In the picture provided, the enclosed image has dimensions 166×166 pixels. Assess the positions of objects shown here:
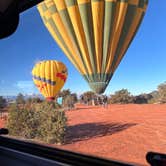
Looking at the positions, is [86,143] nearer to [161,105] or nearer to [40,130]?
[40,130]

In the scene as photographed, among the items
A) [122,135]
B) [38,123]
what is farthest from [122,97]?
[38,123]

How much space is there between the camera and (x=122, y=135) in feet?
44.7

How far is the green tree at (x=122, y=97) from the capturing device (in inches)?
1067

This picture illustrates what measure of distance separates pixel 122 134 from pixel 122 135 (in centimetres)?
20

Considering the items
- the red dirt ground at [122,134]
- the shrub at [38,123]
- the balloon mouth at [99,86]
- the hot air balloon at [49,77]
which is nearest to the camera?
the balloon mouth at [99,86]

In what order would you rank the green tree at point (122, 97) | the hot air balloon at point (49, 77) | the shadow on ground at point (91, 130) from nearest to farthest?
1. the shadow on ground at point (91, 130)
2. the hot air balloon at point (49, 77)
3. the green tree at point (122, 97)

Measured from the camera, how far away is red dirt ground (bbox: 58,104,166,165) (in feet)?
35.9

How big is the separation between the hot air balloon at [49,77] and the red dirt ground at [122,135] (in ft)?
5.97

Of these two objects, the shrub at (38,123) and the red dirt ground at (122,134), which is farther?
the shrub at (38,123)

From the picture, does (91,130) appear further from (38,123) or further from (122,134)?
(38,123)

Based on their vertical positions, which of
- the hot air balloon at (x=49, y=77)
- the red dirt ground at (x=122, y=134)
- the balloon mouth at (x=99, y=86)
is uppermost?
the hot air balloon at (x=49, y=77)

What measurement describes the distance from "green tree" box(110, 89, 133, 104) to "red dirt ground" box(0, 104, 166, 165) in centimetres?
654

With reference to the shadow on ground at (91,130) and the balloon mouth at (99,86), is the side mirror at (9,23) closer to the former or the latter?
the balloon mouth at (99,86)

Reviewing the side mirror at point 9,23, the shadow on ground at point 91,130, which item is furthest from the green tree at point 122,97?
the side mirror at point 9,23
